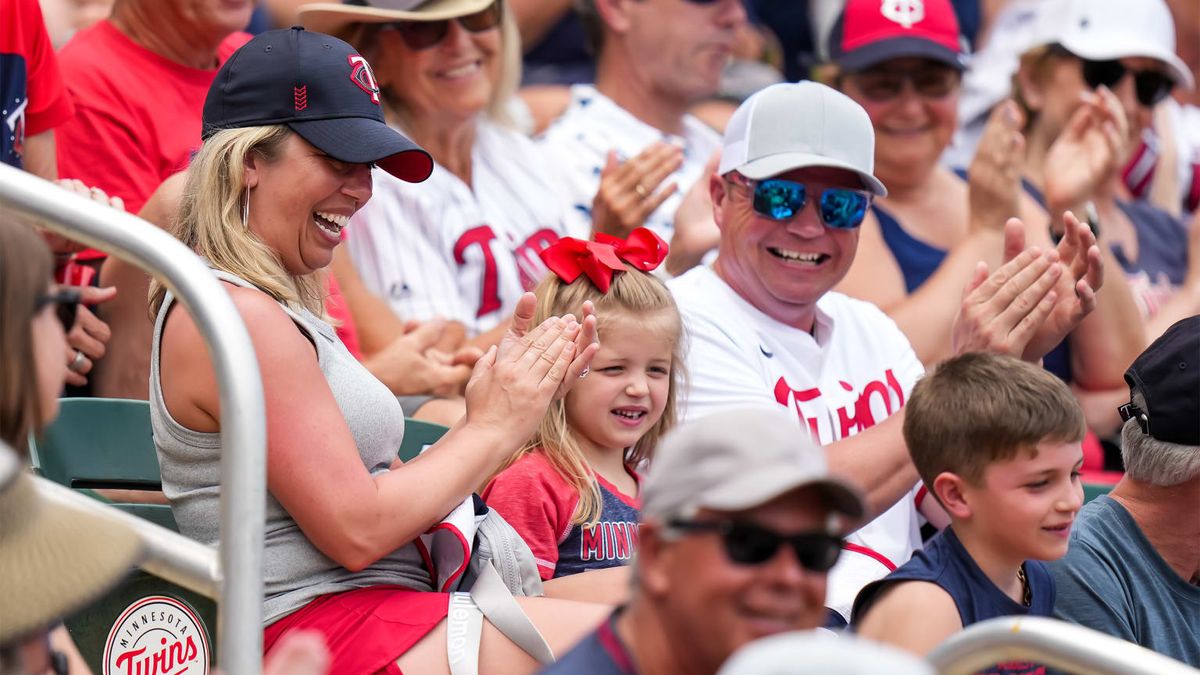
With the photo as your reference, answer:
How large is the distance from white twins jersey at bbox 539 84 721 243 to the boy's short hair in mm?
1890

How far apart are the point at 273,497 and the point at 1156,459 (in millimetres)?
1616

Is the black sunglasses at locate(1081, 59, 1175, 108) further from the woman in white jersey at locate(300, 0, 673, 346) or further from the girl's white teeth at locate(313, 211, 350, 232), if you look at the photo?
the girl's white teeth at locate(313, 211, 350, 232)

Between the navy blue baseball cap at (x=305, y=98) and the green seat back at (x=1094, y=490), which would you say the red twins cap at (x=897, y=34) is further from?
the navy blue baseball cap at (x=305, y=98)

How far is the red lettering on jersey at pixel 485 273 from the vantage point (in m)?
4.29

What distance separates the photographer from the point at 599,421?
323cm

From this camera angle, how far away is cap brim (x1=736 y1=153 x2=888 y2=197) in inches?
136

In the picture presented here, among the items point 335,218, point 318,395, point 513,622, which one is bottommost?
point 513,622

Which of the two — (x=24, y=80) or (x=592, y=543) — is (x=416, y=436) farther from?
(x=24, y=80)

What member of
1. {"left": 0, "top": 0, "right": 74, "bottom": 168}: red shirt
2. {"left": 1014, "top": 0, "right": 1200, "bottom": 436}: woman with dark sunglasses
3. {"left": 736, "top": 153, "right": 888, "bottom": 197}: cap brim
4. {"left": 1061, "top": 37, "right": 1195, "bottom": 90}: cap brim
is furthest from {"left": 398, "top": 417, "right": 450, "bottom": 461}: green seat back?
{"left": 1061, "top": 37, "right": 1195, "bottom": 90}: cap brim

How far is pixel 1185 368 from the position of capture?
2.97 m

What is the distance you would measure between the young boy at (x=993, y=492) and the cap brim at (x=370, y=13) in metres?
2.05

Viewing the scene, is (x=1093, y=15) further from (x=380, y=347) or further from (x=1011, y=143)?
(x=380, y=347)

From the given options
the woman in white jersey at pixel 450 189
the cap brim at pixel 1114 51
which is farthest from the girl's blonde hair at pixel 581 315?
the cap brim at pixel 1114 51

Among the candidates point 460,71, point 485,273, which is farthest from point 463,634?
point 460,71
